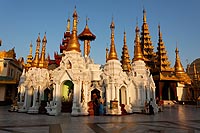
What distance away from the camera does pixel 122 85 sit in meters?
19.6

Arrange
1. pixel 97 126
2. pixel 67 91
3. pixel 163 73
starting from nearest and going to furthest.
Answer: pixel 97 126
pixel 67 91
pixel 163 73

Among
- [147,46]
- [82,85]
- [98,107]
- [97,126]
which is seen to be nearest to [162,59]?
[147,46]

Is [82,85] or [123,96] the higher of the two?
[82,85]

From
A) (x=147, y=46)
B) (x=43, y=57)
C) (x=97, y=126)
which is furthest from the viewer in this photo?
(x=147, y=46)

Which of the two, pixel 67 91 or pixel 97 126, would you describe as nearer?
pixel 97 126

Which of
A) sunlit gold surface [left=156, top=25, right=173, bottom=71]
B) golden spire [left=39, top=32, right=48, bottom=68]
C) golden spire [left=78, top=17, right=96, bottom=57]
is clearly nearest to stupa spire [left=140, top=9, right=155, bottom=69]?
sunlit gold surface [left=156, top=25, right=173, bottom=71]

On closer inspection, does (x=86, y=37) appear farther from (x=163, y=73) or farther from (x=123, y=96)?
(x=163, y=73)

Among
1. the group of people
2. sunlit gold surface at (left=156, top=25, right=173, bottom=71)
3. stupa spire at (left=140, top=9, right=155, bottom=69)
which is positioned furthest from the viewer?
stupa spire at (left=140, top=9, right=155, bottom=69)

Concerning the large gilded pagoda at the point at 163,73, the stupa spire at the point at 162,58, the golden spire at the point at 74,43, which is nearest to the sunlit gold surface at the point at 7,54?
the golden spire at the point at 74,43

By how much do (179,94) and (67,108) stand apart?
111ft

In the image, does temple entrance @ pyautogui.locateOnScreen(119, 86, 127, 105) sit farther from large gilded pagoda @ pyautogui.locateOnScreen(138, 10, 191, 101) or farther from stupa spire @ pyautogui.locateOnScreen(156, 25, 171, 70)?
stupa spire @ pyautogui.locateOnScreen(156, 25, 171, 70)

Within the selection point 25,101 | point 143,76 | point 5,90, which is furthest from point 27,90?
point 5,90

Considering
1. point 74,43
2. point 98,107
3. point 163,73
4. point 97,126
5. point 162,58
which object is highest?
point 162,58

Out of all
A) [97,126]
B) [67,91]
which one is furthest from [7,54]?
[97,126]
